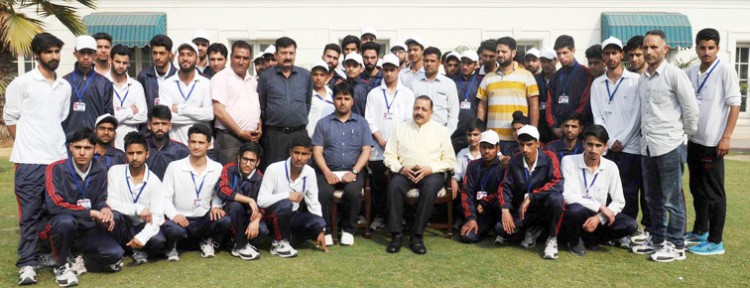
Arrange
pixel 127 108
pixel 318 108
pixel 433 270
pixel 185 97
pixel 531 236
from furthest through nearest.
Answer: pixel 318 108
pixel 185 97
pixel 127 108
pixel 531 236
pixel 433 270

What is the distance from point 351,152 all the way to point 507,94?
1.70m

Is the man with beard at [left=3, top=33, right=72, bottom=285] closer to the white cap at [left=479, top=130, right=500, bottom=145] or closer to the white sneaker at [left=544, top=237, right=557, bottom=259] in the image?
the white cap at [left=479, top=130, right=500, bottom=145]

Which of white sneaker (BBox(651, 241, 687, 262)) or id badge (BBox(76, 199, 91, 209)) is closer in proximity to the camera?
id badge (BBox(76, 199, 91, 209))

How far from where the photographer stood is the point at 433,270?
4.89 meters

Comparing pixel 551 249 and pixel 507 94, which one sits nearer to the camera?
pixel 551 249

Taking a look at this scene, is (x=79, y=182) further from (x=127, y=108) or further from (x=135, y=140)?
(x=127, y=108)

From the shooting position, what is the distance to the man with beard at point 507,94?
20.9 feet

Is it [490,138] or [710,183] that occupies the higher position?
[490,138]

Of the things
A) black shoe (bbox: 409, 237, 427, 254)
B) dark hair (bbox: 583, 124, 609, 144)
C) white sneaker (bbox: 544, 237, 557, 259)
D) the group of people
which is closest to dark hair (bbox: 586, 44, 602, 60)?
the group of people

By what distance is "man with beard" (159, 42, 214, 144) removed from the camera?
589 cm

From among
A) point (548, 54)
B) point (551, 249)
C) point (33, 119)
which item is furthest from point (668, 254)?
point (33, 119)

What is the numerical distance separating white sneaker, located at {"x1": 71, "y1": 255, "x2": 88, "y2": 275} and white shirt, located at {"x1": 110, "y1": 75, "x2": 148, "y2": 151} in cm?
127

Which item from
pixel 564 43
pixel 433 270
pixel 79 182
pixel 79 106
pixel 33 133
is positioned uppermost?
pixel 564 43

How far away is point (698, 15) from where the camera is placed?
606 inches
